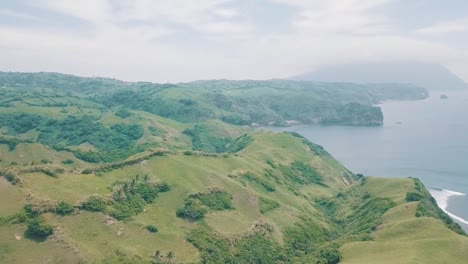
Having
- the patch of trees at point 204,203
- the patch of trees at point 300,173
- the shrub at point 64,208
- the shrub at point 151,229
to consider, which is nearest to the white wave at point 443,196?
the patch of trees at point 300,173

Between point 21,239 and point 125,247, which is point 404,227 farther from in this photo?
point 21,239

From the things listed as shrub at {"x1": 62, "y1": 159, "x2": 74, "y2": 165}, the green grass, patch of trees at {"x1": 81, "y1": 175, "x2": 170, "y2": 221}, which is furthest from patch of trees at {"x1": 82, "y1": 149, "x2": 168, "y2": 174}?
shrub at {"x1": 62, "y1": 159, "x2": 74, "y2": 165}

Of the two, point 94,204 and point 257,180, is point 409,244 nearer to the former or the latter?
point 257,180

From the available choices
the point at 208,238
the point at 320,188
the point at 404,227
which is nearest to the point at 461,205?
the point at 320,188

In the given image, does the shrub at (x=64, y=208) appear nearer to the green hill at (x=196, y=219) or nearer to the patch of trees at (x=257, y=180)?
the green hill at (x=196, y=219)

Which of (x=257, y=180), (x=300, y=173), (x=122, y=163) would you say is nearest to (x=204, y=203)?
(x=122, y=163)

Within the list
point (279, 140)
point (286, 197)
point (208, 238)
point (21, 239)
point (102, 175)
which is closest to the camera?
point (21, 239)

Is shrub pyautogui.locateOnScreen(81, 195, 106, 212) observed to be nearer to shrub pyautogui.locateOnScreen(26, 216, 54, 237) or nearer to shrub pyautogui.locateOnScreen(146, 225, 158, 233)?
shrub pyautogui.locateOnScreen(146, 225, 158, 233)
